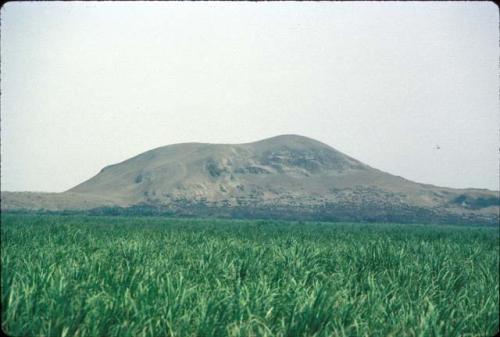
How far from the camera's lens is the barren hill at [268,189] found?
115125mm

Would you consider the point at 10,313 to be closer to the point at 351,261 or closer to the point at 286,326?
the point at 286,326

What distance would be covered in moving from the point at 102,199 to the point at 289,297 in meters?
129

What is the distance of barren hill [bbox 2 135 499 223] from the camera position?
11512 cm

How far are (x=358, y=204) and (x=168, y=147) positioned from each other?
9541cm

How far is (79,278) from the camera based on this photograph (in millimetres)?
6887

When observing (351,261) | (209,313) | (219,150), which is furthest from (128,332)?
(219,150)

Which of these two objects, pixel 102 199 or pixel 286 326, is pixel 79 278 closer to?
pixel 286 326

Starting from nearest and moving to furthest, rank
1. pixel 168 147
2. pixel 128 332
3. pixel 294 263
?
pixel 128 332 < pixel 294 263 < pixel 168 147

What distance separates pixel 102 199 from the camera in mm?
128125

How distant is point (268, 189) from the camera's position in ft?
486

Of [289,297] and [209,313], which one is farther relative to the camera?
[289,297]

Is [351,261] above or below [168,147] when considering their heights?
below

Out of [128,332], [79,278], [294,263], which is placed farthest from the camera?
[294,263]

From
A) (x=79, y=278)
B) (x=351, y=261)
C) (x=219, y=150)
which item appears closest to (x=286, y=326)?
(x=79, y=278)
